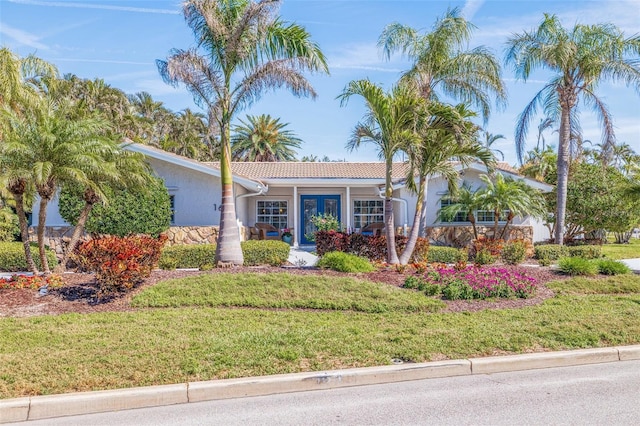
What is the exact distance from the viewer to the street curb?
4.48m

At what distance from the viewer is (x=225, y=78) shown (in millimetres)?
12000

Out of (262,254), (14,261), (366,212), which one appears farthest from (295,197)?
(14,261)

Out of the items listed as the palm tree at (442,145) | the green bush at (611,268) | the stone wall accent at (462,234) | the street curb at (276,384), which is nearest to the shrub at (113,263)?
the street curb at (276,384)

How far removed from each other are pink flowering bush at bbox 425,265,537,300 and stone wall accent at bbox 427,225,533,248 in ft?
23.9

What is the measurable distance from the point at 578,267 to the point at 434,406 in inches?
340

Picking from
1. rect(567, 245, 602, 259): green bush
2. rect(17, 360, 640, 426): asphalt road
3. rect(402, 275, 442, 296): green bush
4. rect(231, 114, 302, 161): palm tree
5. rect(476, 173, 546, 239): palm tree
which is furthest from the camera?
rect(231, 114, 302, 161): palm tree

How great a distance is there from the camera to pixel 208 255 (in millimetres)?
13219

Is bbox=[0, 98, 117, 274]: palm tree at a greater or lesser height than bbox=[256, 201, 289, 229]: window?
greater

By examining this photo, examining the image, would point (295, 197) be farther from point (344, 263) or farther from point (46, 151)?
point (46, 151)

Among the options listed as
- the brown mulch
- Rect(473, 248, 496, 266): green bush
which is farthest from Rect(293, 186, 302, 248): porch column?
the brown mulch

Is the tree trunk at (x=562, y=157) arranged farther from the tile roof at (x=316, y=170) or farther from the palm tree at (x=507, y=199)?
the tile roof at (x=316, y=170)

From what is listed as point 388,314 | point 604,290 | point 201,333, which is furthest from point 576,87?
point 201,333

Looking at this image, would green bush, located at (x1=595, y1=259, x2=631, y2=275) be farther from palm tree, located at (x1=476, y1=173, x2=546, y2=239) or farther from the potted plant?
the potted plant

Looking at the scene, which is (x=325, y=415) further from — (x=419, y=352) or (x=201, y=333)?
(x=201, y=333)
